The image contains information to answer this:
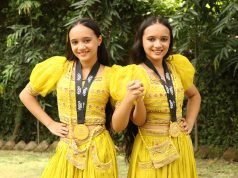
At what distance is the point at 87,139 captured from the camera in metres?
2.43

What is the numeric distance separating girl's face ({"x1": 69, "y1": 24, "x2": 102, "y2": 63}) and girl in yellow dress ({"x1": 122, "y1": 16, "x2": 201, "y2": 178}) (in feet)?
0.77

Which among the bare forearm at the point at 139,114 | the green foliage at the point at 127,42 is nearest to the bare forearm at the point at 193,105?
the bare forearm at the point at 139,114

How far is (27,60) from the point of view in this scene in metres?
5.70

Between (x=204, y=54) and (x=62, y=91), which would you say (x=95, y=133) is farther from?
(x=204, y=54)

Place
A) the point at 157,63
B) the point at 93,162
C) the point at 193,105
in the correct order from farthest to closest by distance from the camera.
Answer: the point at 193,105
the point at 157,63
the point at 93,162

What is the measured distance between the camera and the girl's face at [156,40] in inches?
96.5

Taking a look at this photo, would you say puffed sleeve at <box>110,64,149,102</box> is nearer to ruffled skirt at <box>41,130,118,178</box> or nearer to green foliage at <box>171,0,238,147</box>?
ruffled skirt at <box>41,130,118,178</box>

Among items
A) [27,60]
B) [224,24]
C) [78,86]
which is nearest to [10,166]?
[27,60]

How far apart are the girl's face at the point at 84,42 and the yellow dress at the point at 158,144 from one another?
32 cm

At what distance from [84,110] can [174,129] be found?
0.47 m

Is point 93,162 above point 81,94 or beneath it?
beneath

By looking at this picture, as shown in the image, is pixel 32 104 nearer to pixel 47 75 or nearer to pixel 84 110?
pixel 47 75

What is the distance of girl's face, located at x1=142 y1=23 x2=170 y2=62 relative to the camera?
96.5 inches

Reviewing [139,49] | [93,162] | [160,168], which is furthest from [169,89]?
[93,162]
